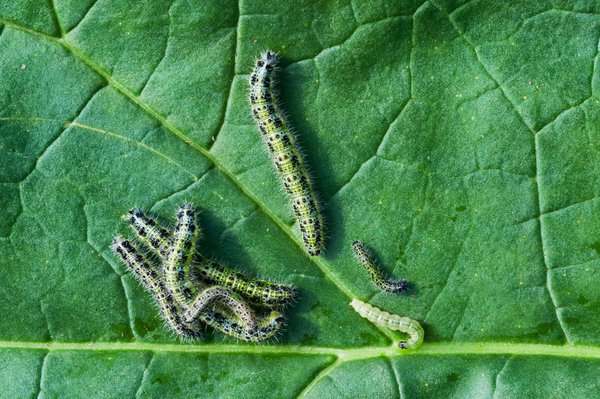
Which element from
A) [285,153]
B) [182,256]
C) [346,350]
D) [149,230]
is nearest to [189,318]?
[182,256]

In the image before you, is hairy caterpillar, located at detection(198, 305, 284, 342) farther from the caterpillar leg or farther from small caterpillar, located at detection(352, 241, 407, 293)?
small caterpillar, located at detection(352, 241, 407, 293)

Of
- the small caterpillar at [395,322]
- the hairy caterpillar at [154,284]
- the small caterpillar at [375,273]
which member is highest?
the hairy caterpillar at [154,284]

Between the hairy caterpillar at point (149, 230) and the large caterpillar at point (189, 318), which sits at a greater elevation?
the hairy caterpillar at point (149, 230)

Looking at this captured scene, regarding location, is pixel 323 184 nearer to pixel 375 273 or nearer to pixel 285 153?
pixel 285 153

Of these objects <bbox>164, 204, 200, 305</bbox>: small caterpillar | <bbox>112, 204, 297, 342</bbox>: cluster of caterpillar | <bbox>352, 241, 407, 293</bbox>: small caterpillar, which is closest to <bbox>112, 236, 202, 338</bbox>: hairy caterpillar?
<bbox>112, 204, 297, 342</bbox>: cluster of caterpillar

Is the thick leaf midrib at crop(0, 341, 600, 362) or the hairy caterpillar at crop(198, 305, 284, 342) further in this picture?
the hairy caterpillar at crop(198, 305, 284, 342)

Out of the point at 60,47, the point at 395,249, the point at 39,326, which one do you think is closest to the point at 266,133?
the point at 395,249

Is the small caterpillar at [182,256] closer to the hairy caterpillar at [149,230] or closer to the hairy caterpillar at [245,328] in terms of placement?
the hairy caterpillar at [149,230]

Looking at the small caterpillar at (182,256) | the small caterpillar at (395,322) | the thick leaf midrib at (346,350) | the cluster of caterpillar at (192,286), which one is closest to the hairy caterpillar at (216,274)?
the cluster of caterpillar at (192,286)
